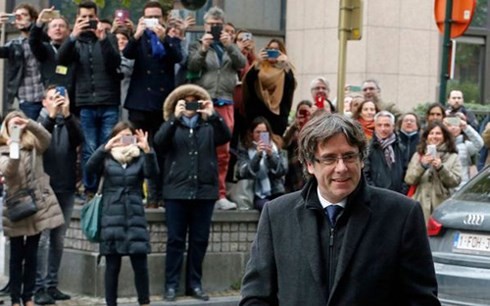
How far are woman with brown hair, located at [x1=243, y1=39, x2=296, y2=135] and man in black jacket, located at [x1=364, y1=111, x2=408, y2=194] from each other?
1430 millimetres

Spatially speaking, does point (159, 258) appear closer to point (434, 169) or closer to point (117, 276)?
point (117, 276)

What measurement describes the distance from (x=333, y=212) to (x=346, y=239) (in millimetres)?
129

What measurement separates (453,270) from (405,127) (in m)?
4.81

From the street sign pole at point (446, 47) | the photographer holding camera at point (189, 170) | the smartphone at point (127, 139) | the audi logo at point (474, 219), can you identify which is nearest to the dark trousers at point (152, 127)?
the photographer holding camera at point (189, 170)

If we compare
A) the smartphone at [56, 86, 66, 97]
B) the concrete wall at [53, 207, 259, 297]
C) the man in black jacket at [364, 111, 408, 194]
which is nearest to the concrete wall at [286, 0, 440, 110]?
the man in black jacket at [364, 111, 408, 194]

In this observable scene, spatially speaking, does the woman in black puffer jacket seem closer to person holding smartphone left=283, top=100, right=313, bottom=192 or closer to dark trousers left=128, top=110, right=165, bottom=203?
dark trousers left=128, top=110, right=165, bottom=203

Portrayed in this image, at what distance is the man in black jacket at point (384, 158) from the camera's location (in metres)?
13.7

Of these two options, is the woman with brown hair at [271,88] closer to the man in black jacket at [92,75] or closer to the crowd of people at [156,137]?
the crowd of people at [156,137]

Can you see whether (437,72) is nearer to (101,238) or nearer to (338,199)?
(101,238)

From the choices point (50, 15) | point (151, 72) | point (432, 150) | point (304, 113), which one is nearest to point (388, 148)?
point (432, 150)

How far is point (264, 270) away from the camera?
16.5ft

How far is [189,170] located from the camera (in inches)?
508

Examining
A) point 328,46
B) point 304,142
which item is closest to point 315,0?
point 328,46

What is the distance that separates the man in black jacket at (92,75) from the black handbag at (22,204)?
1.79 meters
